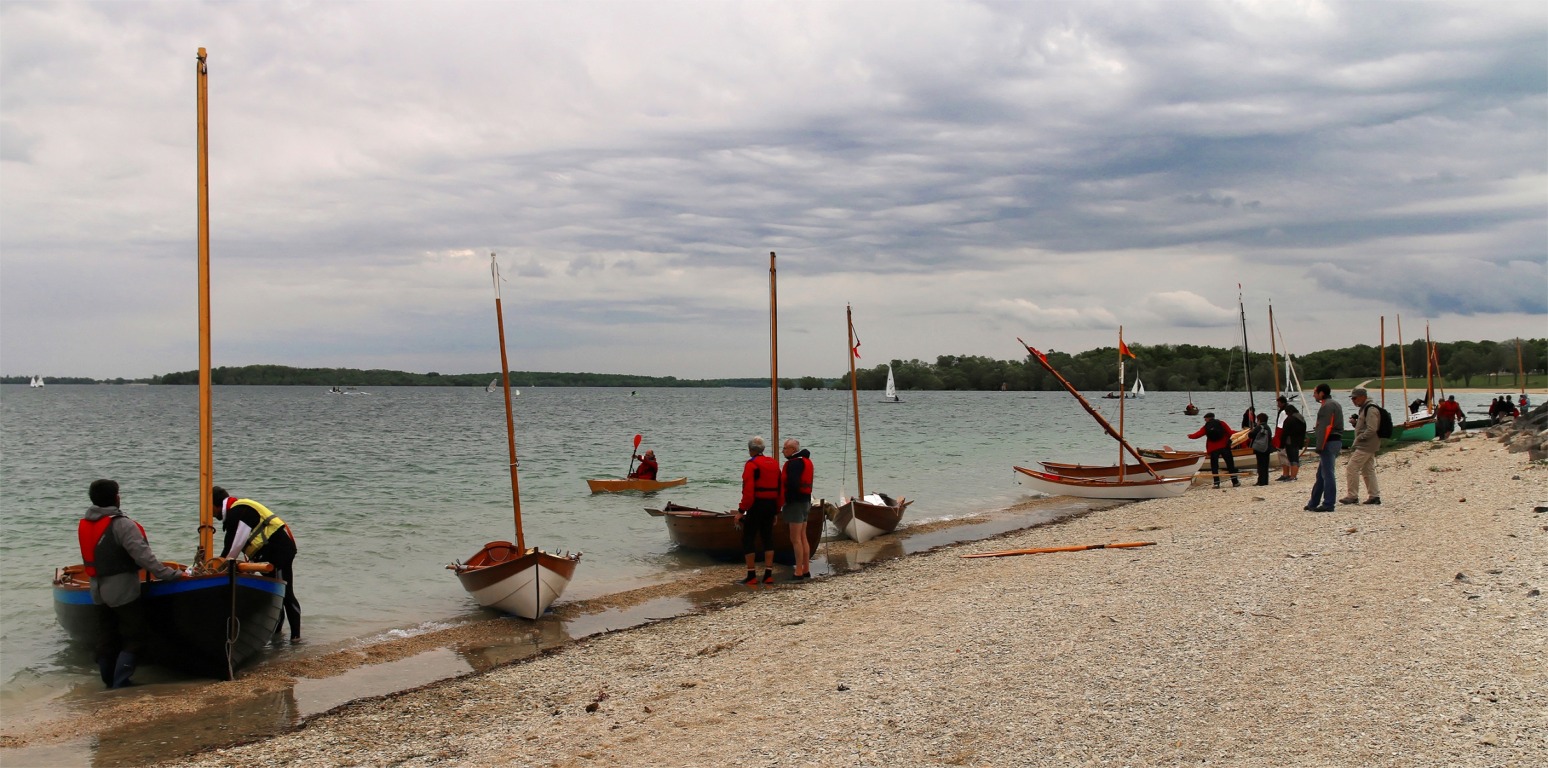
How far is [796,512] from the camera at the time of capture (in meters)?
13.3

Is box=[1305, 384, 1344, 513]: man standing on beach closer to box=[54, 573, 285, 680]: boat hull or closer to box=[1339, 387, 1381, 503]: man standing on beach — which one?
box=[1339, 387, 1381, 503]: man standing on beach

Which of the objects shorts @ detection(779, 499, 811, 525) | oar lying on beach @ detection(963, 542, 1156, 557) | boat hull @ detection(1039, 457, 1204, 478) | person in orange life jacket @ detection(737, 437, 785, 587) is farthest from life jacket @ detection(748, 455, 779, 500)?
boat hull @ detection(1039, 457, 1204, 478)

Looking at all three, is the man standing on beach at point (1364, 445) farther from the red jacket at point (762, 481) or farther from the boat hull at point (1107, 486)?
the red jacket at point (762, 481)

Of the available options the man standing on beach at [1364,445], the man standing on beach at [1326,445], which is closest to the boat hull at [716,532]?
the man standing on beach at [1326,445]

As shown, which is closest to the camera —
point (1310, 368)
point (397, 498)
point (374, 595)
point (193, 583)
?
point (193, 583)

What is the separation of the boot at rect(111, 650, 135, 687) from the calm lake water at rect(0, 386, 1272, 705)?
1.00 m

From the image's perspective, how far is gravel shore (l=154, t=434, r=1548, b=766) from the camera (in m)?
5.85

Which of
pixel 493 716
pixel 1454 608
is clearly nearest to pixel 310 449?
pixel 493 716

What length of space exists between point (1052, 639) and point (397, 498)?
2298 cm

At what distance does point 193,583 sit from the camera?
9414mm

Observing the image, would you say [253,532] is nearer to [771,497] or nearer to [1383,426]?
[771,497]

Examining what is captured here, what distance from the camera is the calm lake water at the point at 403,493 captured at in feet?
46.2

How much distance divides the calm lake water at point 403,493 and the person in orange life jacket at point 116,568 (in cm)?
132

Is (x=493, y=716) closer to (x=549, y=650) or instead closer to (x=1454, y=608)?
(x=549, y=650)
